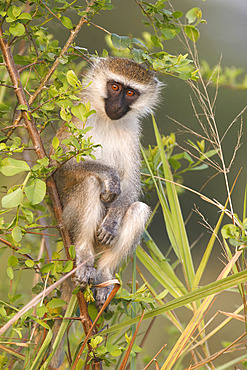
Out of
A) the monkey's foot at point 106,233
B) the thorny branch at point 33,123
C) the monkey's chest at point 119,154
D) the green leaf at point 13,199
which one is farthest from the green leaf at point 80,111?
the monkey's chest at point 119,154

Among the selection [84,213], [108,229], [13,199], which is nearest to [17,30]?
[13,199]

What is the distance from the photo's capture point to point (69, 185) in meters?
2.53

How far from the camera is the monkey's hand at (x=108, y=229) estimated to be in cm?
250

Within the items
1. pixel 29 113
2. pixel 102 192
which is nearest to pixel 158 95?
pixel 102 192

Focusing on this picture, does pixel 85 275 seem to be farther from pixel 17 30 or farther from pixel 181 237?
pixel 17 30

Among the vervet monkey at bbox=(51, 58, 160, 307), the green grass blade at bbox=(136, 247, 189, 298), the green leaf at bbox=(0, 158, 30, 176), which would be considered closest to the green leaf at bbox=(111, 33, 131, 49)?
the vervet monkey at bbox=(51, 58, 160, 307)

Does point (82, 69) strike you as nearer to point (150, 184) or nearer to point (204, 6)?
point (150, 184)

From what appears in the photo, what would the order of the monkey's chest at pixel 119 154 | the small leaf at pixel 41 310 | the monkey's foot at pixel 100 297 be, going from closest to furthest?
the small leaf at pixel 41 310, the monkey's foot at pixel 100 297, the monkey's chest at pixel 119 154

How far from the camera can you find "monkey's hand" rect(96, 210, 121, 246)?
2.50 meters

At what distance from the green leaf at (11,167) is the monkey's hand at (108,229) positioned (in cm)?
96

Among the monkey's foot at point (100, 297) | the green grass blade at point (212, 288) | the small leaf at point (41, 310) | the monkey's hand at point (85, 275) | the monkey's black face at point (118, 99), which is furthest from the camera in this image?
the monkey's black face at point (118, 99)

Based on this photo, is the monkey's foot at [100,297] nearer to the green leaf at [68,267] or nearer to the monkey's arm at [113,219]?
the monkey's arm at [113,219]

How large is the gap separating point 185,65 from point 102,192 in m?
0.82

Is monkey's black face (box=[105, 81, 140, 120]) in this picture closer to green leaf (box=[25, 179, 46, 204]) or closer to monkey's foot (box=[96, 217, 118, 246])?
monkey's foot (box=[96, 217, 118, 246])
